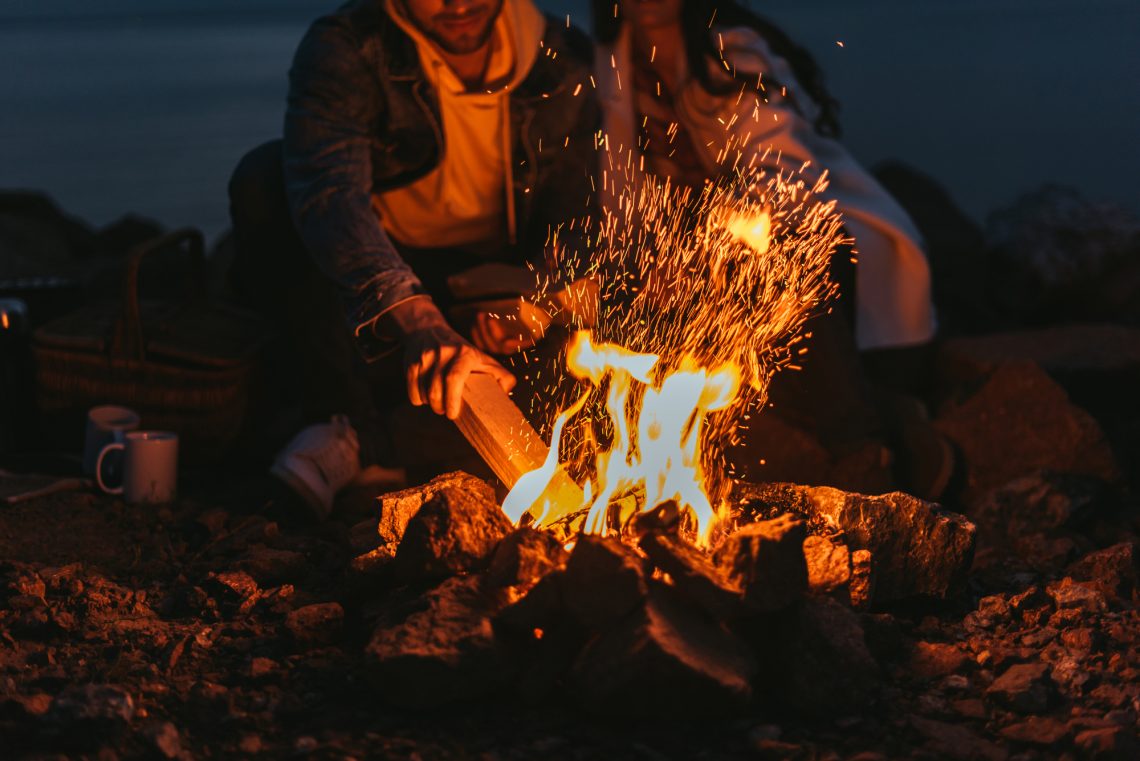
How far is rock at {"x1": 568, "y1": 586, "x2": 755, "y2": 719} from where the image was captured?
2.21 metres

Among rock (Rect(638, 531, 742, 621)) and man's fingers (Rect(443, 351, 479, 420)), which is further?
man's fingers (Rect(443, 351, 479, 420))

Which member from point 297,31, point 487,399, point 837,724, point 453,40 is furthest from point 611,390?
point 297,31

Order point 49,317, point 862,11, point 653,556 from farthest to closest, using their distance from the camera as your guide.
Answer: point 862,11 → point 49,317 → point 653,556

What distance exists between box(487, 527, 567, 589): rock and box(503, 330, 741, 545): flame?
0.54 ft

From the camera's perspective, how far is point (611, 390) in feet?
9.16

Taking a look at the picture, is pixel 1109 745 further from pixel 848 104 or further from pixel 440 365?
pixel 848 104

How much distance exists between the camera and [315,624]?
259cm

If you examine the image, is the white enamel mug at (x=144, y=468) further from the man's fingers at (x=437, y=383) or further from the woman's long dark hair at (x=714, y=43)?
the woman's long dark hair at (x=714, y=43)

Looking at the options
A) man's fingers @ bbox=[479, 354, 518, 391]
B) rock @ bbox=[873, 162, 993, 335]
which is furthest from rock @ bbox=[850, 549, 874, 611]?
rock @ bbox=[873, 162, 993, 335]

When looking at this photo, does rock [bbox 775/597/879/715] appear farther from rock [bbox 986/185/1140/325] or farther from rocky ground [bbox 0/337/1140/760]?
rock [bbox 986/185/1140/325]

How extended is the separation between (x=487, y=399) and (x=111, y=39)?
22170 mm

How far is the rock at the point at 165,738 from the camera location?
2174 mm

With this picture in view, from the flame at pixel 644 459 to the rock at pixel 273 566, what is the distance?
0.62 m

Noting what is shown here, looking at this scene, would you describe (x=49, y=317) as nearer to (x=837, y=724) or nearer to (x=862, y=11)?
(x=837, y=724)
